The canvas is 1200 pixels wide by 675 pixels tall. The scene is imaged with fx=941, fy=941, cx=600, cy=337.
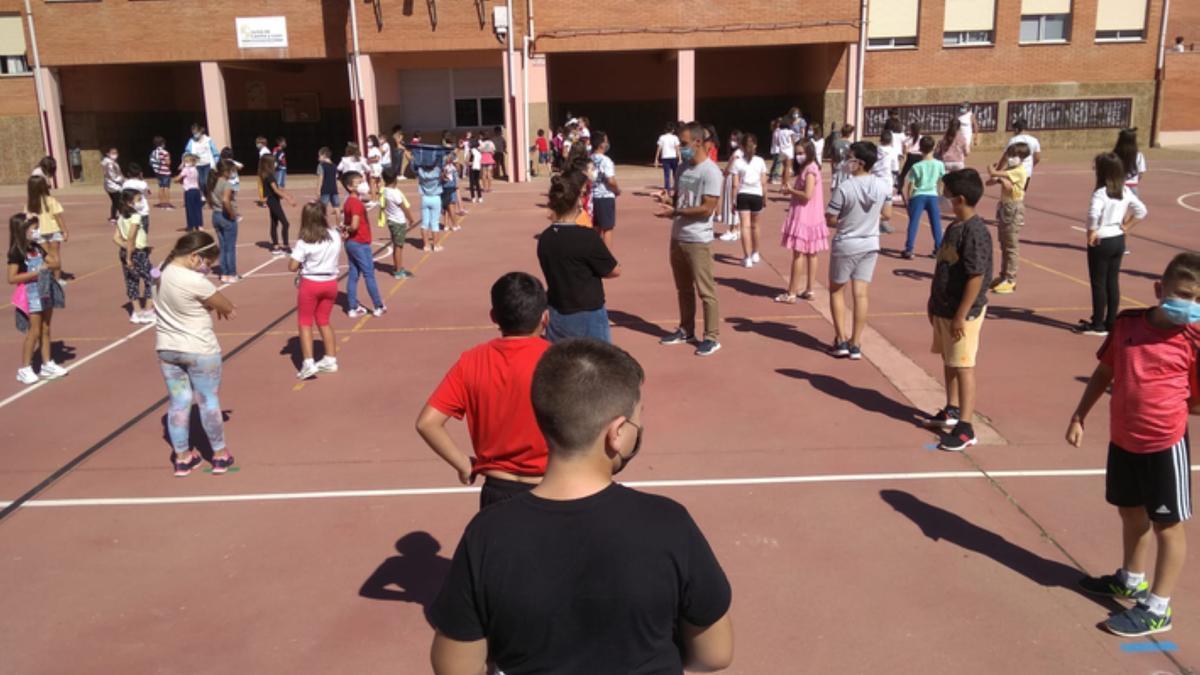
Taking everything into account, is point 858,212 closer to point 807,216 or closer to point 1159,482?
point 807,216


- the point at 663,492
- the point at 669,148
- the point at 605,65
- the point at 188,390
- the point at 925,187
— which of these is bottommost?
the point at 663,492

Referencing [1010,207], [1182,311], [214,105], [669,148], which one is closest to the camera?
[1182,311]

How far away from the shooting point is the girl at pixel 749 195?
43.3 ft

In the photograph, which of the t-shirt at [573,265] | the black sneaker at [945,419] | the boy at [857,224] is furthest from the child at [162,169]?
the black sneaker at [945,419]

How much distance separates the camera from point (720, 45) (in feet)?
93.7

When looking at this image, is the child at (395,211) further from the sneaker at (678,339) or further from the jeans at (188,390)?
the jeans at (188,390)

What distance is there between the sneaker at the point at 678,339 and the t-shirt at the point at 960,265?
10.7 feet

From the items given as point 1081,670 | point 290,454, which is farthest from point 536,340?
point 290,454

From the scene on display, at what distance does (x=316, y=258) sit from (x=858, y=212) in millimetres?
4918

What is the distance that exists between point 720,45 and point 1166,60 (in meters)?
15.6

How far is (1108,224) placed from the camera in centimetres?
910

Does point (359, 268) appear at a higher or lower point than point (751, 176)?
lower

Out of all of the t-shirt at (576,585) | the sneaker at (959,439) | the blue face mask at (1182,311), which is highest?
the blue face mask at (1182,311)

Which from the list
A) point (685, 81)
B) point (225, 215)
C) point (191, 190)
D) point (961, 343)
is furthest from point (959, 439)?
point (685, 81)
